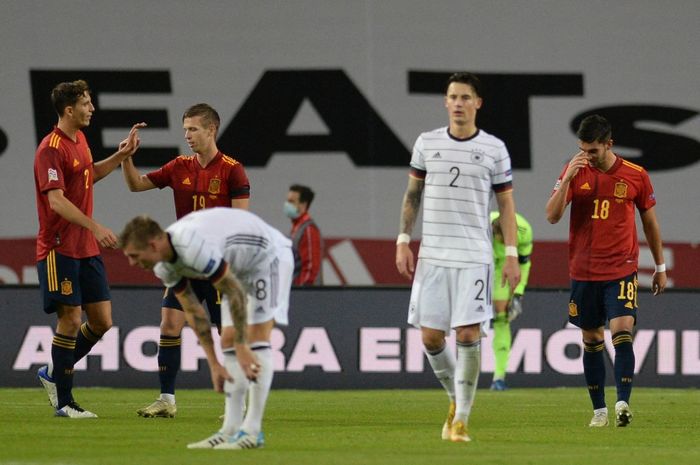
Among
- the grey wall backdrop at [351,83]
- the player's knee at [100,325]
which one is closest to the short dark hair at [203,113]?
the player's knee at [100,325]

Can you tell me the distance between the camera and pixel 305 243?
17719 millimetres

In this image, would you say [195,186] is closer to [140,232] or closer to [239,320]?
[239,320]

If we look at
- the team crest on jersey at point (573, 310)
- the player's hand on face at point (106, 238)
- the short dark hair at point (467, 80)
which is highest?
the short dark hair at point (467, 80)

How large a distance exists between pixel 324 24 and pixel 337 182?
2.20m

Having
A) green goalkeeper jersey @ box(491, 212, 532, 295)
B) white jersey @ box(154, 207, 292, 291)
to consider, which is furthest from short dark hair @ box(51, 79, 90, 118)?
green goalkeeper jersey @ box(491, 212, 532, 295)

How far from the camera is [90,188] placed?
10.8 m

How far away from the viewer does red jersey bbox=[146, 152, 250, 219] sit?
10711 millimetres

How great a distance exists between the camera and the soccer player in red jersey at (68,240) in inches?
415

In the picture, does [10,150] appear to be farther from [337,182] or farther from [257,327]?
[257,327]

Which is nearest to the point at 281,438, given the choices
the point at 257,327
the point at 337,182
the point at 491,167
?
the point at 257,327

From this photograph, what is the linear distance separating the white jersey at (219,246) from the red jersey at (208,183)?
223 centimetres

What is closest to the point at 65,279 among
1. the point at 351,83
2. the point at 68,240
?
the point at 68,240

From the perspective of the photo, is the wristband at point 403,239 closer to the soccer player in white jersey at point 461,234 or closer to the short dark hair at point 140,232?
the soccer player in white jersey at point 461,234

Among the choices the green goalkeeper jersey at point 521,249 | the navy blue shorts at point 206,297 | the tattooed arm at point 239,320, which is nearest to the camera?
the tattooed arm at point 239,320
